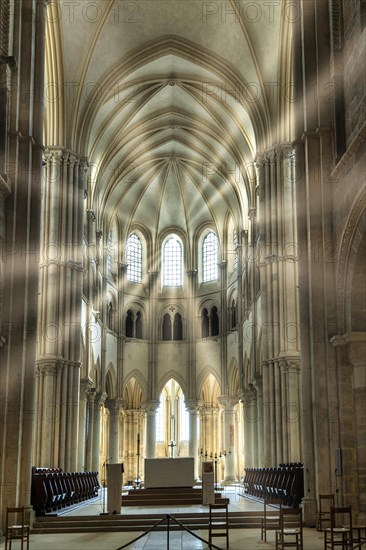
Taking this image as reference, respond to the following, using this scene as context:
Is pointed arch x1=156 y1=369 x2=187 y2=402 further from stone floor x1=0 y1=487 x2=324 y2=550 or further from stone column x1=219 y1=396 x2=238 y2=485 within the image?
stone floor x1=0 y1=487 x2=324 y2=550

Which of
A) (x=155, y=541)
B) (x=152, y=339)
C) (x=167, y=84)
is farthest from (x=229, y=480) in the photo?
(x=155, y=541)

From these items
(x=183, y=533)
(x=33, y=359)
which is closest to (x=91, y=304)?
(x=33, y=359)

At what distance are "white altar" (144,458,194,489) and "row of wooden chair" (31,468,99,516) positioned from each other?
2528mm

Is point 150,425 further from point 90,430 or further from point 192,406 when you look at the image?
point 90,430

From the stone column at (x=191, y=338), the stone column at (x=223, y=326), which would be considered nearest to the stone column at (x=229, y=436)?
the stone column at (x=223, y=326)

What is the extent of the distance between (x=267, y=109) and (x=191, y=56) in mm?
4693

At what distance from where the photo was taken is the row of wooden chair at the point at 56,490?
65.7ft

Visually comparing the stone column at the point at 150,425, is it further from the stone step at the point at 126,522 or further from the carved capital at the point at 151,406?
the stone step at the point at 126,522

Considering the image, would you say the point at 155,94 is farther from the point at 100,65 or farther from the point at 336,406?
the point at 336,406

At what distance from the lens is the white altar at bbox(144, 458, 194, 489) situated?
2605cm

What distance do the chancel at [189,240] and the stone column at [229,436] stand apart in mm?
96

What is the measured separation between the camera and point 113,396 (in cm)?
4631

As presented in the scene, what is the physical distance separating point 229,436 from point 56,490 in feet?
77.6

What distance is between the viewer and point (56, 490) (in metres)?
22.0
